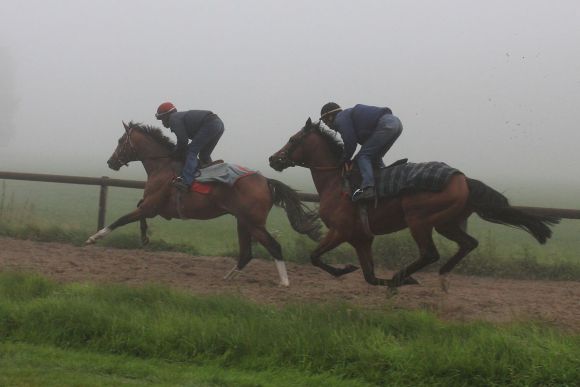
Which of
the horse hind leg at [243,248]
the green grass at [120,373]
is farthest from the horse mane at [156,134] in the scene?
the green grass at [120,373]

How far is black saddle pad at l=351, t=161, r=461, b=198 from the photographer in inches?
255

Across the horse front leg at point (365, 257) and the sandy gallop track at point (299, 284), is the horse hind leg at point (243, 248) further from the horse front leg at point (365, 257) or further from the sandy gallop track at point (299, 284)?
the horse front leg at point (365, 257)

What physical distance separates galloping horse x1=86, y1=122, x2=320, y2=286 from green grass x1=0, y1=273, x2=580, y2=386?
234 cm

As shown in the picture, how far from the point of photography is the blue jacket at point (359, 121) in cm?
689

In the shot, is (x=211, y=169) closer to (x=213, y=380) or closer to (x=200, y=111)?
(x=200, y=111)

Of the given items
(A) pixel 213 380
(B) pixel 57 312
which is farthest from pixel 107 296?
(A) pixel 213 380

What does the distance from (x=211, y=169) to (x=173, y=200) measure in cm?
72

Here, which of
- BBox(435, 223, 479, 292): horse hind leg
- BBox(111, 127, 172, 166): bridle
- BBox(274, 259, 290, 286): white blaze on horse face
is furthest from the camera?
BBox(111, 127, 172, 166): bridle

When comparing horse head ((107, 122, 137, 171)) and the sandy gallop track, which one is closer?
the sandy gallop track

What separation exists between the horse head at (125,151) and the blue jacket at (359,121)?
369 cm

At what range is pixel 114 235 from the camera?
36.1 feet

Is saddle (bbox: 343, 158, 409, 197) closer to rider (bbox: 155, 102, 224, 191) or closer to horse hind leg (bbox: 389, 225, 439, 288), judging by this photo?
horse hind leg (bbox: 389, 225, 439, 288)

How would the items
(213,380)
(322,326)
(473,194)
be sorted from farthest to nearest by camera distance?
(473,194) < (322,326) < (213,380)

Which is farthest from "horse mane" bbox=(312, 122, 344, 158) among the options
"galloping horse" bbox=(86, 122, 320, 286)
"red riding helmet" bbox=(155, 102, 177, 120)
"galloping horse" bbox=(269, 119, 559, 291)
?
"red riding helmet" bbox=(155, 102, 177, 120)
